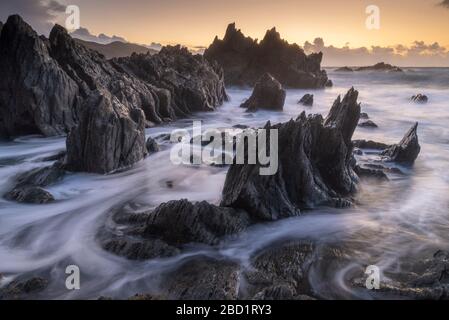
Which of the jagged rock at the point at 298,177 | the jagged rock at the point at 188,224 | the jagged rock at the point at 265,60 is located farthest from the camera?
the jagged rock at the point at 265,60

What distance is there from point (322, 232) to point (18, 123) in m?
18.0

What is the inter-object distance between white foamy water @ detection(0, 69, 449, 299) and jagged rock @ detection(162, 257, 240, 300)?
294mm

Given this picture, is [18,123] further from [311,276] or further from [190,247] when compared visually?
[311,276]

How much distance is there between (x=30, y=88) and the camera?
2141 cm

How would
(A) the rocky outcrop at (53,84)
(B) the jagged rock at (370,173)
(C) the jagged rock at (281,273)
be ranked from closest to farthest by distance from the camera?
(C) the jagged rock at (281,273) → (B) the jagged rock at (370,173) → (A) the rocky outcrop at (53,84)

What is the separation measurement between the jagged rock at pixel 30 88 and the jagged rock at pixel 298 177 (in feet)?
46.1

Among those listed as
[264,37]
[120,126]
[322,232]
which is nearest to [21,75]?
[120,126]

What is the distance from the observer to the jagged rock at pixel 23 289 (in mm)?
7683

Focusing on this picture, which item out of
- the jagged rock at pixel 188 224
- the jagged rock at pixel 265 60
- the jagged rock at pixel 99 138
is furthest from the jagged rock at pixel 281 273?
the jagged rock at pixel 265 60

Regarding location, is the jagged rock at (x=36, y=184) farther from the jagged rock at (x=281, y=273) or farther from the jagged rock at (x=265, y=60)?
the jagged rock at (x=265, y=60)

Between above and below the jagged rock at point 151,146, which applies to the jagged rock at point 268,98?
above

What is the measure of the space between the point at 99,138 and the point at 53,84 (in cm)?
863

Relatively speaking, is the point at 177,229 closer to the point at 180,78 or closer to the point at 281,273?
the point at 281,273
